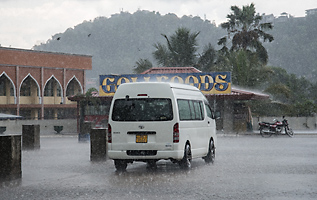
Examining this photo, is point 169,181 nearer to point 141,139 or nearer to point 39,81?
point 141,139

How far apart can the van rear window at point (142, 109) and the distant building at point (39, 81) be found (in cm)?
4434

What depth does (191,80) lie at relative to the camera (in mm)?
44469

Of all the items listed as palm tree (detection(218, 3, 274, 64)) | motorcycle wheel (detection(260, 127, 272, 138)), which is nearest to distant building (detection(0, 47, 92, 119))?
palm tree (detection(218, 3, 274, 64))

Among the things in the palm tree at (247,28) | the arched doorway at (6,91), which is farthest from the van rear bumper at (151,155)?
the arched doorway at (6,91)

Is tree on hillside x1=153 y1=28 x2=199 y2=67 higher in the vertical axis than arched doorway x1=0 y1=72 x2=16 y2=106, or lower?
higher

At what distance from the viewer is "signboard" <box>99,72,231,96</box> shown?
43.4 m

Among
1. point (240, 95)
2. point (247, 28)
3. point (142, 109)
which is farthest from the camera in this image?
point (247, 28)

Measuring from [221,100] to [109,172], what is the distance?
3165 cm

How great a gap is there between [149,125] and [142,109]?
0.50 m

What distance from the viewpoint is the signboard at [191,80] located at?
4344 cm

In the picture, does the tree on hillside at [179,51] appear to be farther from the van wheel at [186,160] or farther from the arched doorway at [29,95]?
the van wheel at [186,160]

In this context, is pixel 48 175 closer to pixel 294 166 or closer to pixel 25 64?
pixel 294 166

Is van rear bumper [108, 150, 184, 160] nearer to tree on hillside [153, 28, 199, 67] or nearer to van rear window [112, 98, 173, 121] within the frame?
van rear window [112, 98, 173, 121]

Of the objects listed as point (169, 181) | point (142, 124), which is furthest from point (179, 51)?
point (169, 181)
